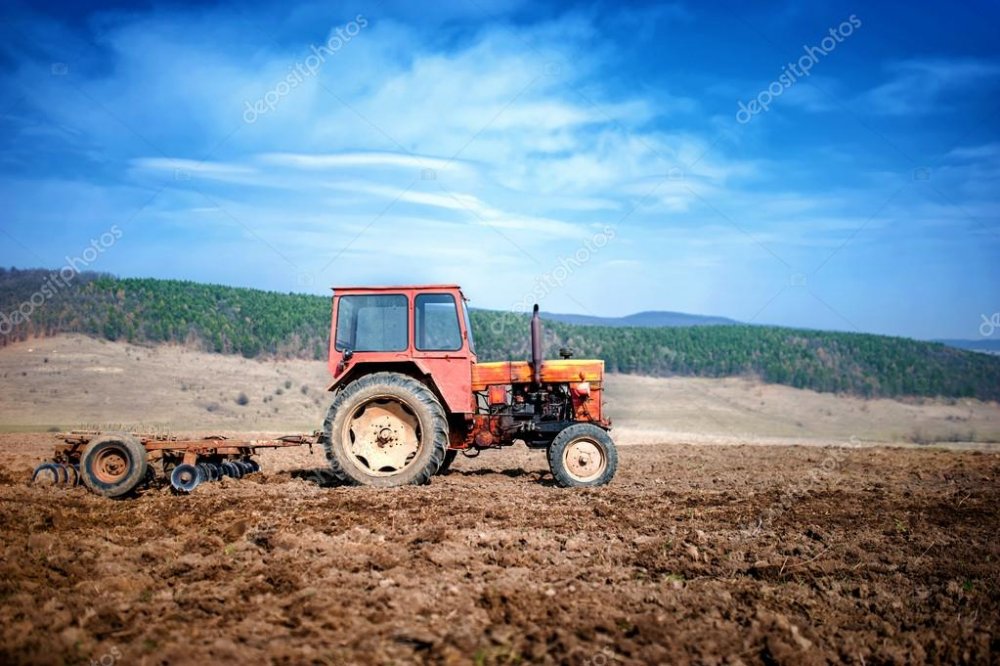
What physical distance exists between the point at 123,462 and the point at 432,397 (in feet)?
12.0

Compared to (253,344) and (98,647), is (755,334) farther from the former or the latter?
(98,647)

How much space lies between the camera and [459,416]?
972 centimetres

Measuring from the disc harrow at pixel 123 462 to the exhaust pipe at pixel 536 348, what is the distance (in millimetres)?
2825

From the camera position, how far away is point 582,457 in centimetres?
941

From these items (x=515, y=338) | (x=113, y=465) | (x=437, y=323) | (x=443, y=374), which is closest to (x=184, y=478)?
(x=113, y=465)

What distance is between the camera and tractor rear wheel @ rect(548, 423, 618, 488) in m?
9.27

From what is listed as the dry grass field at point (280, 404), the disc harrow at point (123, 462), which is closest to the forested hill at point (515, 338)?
the dry grass field at point (280, 404)

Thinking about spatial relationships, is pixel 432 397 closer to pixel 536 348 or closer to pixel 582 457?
pixel 536 348

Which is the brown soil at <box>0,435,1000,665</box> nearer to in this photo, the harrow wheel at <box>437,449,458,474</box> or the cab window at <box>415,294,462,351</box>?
the harrow wheel at <box>437,449,458,474</box>

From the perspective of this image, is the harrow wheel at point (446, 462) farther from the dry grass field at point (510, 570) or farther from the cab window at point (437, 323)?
the cab window at point (437, 323)

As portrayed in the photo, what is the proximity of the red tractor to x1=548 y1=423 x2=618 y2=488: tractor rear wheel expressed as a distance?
12 mm

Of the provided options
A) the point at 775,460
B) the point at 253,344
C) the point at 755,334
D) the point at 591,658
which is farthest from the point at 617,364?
the point at 591,658

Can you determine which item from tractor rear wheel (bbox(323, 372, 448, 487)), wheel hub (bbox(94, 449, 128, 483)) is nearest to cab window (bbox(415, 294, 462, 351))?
tractor rear wheel (bbox(323, 372, 448, 487))

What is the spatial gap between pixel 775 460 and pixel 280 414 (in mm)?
16469
